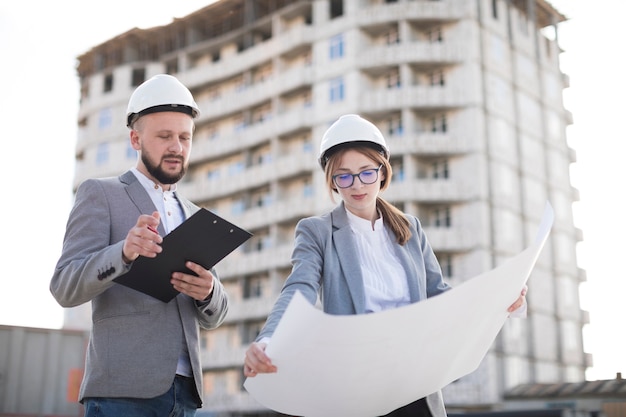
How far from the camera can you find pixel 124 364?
3.32 m

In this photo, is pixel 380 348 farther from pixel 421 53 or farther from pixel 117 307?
pixel 421 53

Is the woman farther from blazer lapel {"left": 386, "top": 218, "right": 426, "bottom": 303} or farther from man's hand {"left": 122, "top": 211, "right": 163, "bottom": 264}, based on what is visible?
man's hand {"left": 122, "top": 211, "right": 163, "bottom": 264}

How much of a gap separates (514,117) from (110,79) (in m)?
26.4

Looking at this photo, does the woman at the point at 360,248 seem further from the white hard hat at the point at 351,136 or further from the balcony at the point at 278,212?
the balcony at the point at 278,212

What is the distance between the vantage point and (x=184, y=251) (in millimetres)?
3229

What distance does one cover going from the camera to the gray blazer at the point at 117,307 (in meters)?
3.27

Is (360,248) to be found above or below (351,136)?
below

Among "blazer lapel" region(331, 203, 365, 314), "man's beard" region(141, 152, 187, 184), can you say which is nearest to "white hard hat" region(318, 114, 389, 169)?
"blazer lapel" region(331, 203, 365, 314)

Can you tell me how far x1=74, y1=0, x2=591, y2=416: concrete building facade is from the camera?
1486 inches

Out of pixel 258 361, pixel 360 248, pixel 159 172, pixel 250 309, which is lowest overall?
pixel 258 361

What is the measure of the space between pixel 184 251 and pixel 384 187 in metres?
1.09

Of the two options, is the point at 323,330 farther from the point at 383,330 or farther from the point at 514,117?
the point at 514,117

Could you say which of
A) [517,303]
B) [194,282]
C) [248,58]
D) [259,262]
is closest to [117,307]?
[194,282]

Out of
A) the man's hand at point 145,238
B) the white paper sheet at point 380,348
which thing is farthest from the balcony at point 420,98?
the man's hand at point 145,238
